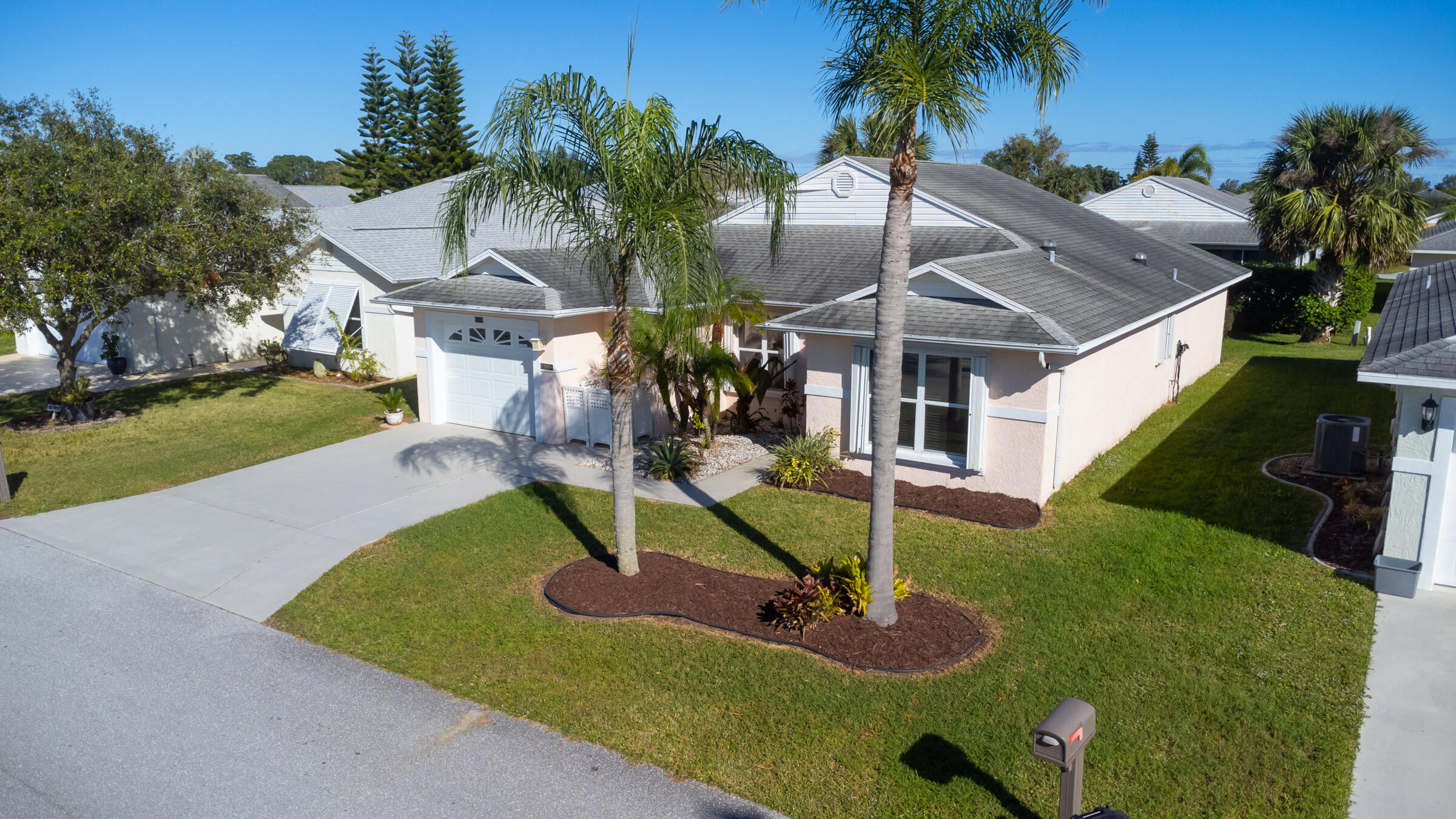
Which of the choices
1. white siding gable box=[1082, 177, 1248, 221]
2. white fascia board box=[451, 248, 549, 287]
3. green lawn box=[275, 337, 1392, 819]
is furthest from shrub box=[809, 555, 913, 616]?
white siding gable box=[1082, 177, 1248, 221]

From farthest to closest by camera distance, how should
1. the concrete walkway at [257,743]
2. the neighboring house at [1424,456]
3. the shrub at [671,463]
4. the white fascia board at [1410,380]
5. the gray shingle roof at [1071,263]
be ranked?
1. the shrub at [671,463]
2. the gray shingle roof at [1071,263]
3. the neighboring house at [1424,456]
4. the white fascia board at [1410,380]
5. the concrete walkway at [257,743]

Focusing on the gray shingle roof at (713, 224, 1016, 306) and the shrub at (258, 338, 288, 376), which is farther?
the shrub at (258, 338, 288, 376)

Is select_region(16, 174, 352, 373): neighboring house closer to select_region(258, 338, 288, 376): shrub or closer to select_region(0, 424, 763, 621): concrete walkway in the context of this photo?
select_region(258, 338, 288, 376): shrub

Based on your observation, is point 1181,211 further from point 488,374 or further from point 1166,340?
point 488,374

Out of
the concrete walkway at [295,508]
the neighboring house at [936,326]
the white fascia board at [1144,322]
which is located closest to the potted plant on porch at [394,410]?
the neighboring house at [936,326]

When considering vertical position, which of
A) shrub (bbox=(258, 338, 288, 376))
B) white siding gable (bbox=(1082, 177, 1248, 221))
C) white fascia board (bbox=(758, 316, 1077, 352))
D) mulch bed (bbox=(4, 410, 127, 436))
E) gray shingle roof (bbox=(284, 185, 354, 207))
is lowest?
mulch bed (bbox=(4, 410, 127, 436))

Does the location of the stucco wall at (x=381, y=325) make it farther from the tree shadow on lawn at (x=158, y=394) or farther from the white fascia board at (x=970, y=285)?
the white fascia board at (x=970, y=285)
